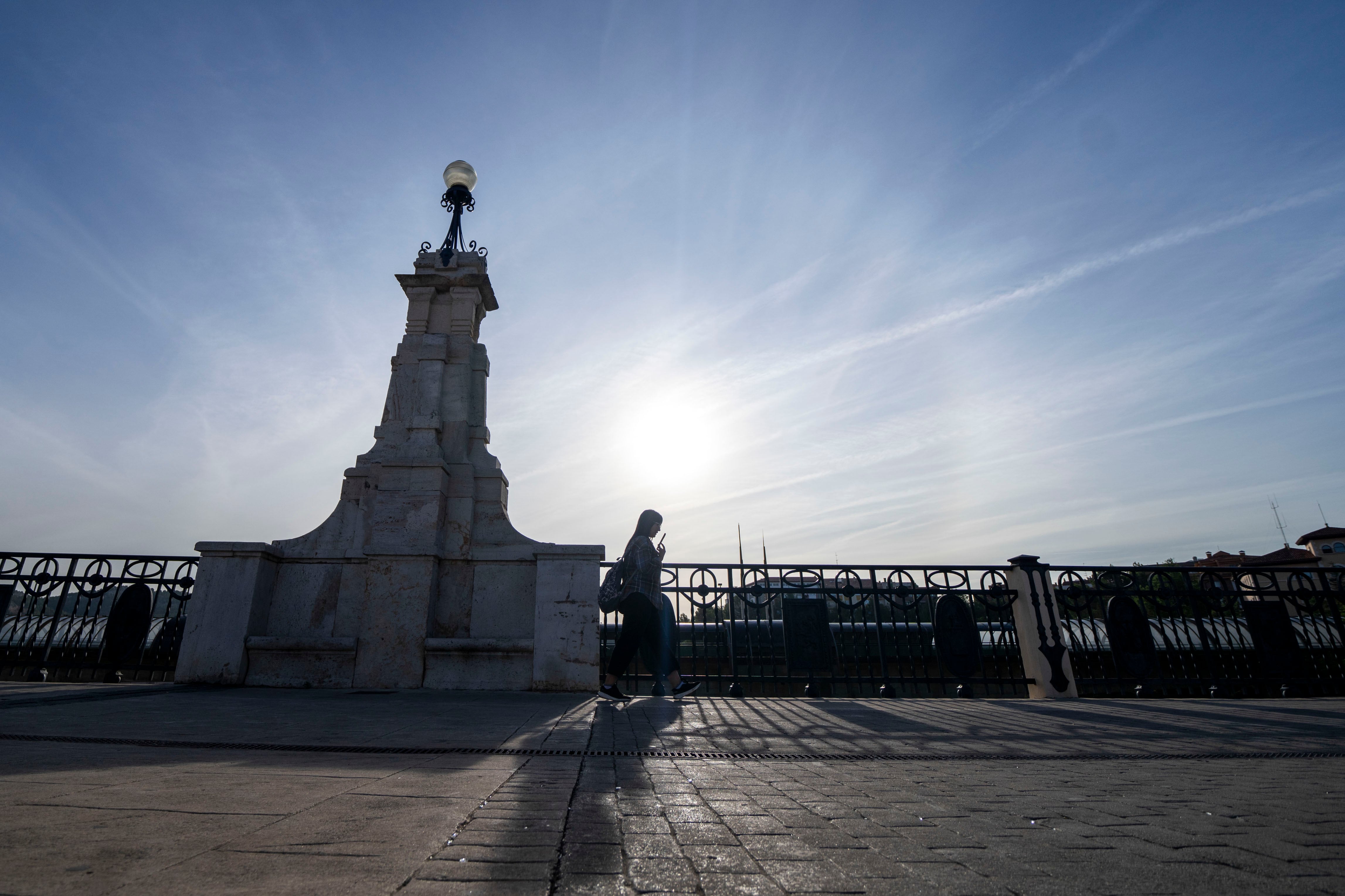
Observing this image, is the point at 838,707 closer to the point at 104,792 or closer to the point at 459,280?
the point at 104,792

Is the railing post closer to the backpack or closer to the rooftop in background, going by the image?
the backpack

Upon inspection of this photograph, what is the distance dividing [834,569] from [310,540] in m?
7.06

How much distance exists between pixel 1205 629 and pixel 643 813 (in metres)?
10.3

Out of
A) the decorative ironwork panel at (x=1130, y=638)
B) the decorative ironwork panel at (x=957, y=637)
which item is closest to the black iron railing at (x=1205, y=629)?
the decorative ironwork panel at (x=1130, y=638)

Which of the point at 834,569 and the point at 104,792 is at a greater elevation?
the point at 834,569

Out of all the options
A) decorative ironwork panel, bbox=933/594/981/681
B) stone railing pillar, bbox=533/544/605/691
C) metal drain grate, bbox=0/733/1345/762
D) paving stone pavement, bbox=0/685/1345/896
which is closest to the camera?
paving stone pavement, bbox=0/685/1345/896

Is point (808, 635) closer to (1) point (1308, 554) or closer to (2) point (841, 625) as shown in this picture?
(2) point (841, 625)

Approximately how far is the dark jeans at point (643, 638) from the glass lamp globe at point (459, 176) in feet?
26.6

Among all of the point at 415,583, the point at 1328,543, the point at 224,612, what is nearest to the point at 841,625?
the point at 415,583

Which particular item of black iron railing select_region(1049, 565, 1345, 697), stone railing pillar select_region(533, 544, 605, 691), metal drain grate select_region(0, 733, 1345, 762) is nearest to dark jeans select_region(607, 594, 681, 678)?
stone railing pillar select_region(533, 544, 605, 691)

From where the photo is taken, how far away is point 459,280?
995 centimetres

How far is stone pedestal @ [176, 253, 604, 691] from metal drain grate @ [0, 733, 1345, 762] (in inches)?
159

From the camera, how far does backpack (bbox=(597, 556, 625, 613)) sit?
7.41m

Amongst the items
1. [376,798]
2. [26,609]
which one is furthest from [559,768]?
[26,609]
